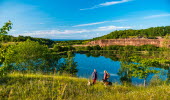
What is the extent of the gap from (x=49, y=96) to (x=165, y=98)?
5.06 metres

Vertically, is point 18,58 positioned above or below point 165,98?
below

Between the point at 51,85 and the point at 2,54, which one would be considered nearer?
the point at 2,54

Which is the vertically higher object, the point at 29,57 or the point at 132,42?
the point at 132,42

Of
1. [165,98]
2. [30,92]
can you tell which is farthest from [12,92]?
[165,98]

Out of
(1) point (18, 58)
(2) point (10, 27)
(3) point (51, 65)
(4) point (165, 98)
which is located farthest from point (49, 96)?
(3) point (51, 65)

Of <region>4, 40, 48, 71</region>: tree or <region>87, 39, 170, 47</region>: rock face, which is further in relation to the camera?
<region>87, 39, 170, 47</region>: rock face

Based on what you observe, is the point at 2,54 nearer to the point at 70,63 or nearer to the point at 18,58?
the point at 18,58

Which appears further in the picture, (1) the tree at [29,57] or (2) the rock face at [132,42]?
(2) the rock face at [132,42]

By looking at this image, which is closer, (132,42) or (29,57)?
(29,57)

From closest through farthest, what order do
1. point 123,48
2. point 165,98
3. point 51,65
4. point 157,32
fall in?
point 165,98, point 51,65, point 123,48, point 157,32

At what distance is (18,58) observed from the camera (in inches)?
1432

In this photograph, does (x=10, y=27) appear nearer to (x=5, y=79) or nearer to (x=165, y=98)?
(x=5, y=79)

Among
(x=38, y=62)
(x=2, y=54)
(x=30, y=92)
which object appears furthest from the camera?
(x=38, y=62)

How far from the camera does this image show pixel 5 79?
9.76 meters
